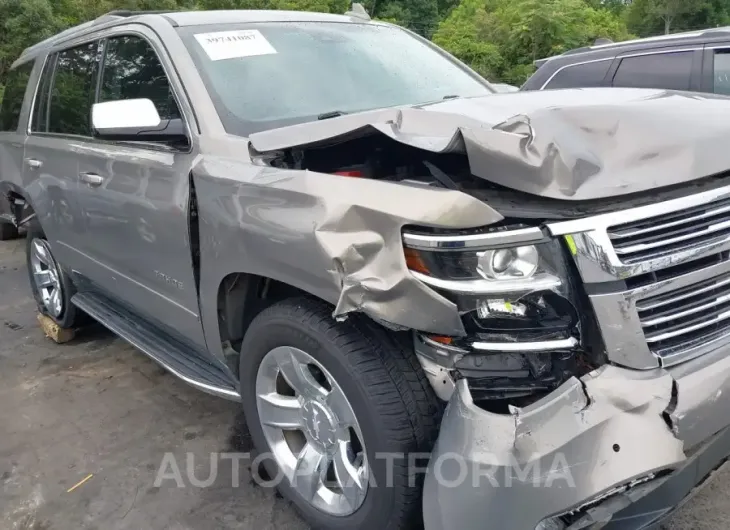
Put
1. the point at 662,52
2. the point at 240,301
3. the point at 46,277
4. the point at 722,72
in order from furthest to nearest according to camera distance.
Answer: the point at 662,52
the point at 722,72
the point at 46,277
the point at 240,301

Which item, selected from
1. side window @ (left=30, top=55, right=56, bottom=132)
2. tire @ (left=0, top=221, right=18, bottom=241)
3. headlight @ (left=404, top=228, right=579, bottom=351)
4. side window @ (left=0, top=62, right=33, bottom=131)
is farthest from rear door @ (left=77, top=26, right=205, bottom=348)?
tire @ (left=0, top=221, right=18, bottom=241)

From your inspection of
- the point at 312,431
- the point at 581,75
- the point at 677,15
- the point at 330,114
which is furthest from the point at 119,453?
the point at 677,15

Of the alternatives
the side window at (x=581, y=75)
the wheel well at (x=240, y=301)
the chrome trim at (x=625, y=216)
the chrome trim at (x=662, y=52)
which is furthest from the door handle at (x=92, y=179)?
the chrome trim at (x=662, y=52)

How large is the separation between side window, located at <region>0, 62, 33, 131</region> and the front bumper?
4292 millimetres

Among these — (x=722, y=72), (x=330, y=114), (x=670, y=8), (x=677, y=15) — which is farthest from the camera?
(x=677, y=15)

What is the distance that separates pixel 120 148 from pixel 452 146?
2020 mm

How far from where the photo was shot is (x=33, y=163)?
14.0 feet

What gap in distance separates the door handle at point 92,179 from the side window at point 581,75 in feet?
14.6

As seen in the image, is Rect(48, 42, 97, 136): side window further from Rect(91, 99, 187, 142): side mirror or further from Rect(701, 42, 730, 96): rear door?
Rect(701, 42, 730, 96): rear door

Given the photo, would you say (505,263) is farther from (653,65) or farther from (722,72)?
(653,65)

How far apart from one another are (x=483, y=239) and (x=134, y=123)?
1.58 metres

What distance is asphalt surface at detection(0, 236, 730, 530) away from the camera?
2.67 metres

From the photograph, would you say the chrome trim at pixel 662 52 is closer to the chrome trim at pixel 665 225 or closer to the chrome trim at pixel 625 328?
the chrome trim at pixel 665 225

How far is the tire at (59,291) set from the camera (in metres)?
4.40
